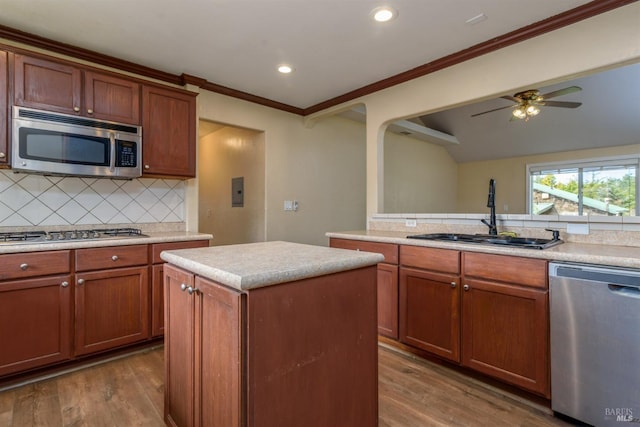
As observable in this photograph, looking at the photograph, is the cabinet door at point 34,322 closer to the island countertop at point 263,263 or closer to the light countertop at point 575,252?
the island countertop at point 263,263

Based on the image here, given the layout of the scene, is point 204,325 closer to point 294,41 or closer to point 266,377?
point 266,377

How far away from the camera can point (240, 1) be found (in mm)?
1982

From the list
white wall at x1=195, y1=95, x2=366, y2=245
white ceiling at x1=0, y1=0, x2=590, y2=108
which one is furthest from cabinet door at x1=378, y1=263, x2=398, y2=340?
white ceiling at x1=0, y1=0, x2=590, y2=108

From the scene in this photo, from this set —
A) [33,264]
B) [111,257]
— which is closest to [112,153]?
[111,257]

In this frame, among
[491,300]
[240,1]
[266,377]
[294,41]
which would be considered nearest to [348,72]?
[294,41]

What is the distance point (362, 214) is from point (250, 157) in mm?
1934

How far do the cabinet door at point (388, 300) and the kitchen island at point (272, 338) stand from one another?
3.82 ft

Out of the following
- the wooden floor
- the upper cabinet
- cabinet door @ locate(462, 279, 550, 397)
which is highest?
the upper cabinet

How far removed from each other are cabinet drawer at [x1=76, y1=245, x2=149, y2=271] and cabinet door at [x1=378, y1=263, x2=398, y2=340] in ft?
6.04

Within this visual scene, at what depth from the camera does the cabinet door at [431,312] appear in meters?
2.12

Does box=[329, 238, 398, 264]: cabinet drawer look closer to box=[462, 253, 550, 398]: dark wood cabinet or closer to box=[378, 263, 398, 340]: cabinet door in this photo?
box=[378, 263, 398, 340]: cabinet door

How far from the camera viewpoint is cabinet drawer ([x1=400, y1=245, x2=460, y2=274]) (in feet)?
6.93

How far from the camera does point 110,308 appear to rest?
2.30 metres

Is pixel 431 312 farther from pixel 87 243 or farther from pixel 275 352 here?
pixel 87 243
